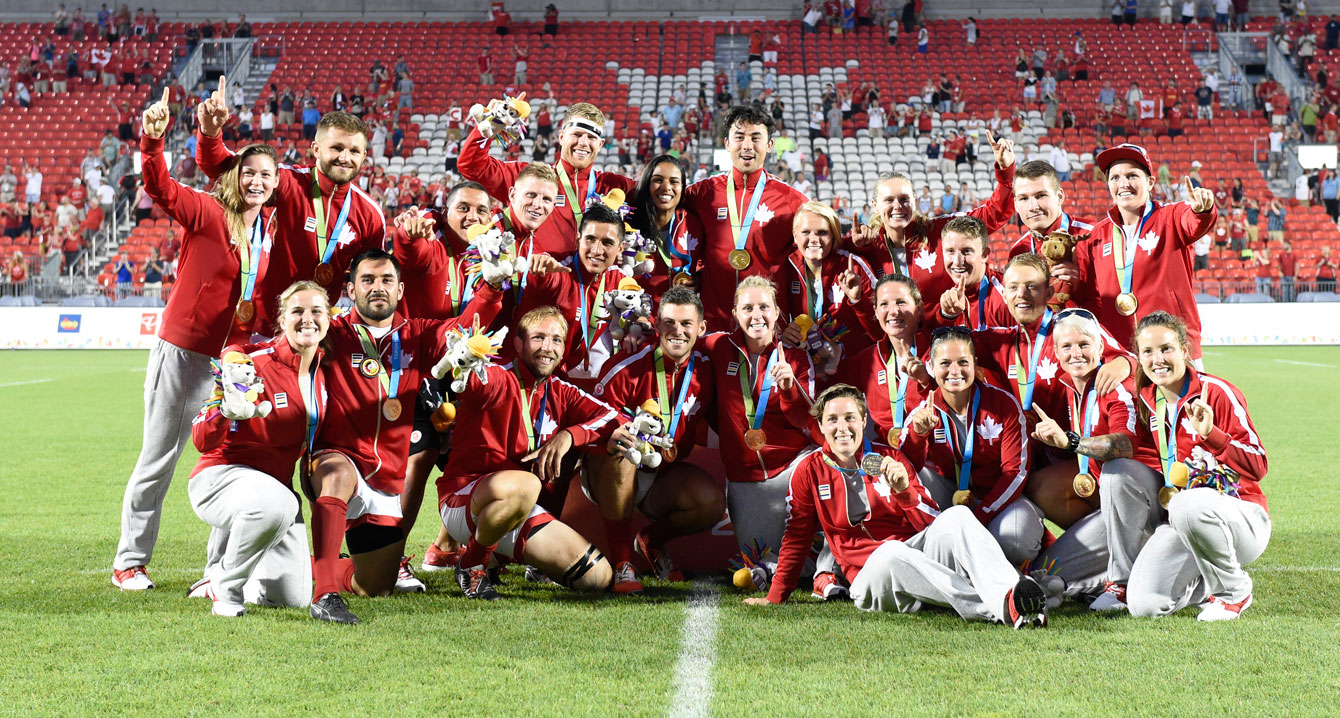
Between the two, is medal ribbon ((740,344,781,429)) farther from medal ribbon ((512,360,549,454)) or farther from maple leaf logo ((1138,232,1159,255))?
maple leaf logo ((1138,232,1159,255))

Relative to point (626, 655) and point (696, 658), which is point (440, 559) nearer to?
point (626, 655)

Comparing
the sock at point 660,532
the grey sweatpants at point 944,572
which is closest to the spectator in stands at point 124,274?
the sock at point 660,532

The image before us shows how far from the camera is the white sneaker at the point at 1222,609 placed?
4180 mm

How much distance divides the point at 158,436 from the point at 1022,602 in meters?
3.65

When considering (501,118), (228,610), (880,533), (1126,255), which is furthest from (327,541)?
(1126,255)

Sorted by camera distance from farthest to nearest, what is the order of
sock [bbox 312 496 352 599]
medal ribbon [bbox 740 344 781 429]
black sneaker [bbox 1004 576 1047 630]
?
medal ribbon [bbox 740 344 781 429], sock [bbox 312 496 352 599], black sneaker [bbox 1004 576 1047 630]

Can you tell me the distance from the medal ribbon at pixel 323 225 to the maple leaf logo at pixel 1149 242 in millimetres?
3812

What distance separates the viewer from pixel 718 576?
5.18 metres

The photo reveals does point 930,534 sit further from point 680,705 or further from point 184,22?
point 184,22

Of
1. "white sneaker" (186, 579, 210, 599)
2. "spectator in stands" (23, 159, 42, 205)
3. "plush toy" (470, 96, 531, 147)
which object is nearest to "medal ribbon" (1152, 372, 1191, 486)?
"plush toy" (470, 96, 531, 147)

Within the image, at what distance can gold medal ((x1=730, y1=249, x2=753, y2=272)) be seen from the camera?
19.2ft

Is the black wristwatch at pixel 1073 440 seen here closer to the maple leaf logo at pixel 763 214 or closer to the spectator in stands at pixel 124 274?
the maple leaf logo at pixel 763 214

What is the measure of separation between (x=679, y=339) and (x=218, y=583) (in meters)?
2.16

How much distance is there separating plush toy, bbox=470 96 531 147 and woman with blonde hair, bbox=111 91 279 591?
3.70 ft
